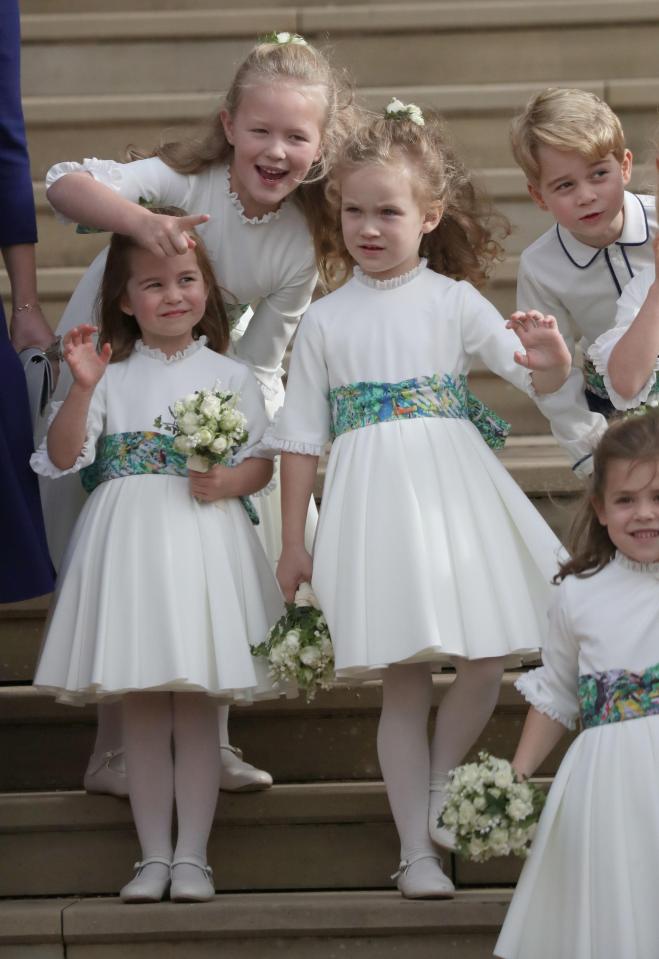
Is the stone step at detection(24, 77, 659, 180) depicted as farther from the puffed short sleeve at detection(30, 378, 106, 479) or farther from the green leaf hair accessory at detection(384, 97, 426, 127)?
the puffed short sleeve at detection(30, 378, 106, 479)

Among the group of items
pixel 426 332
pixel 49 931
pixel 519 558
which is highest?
pixel 426 332

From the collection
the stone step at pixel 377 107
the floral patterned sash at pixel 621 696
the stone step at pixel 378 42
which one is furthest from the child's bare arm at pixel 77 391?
the stone step at pixel 378 42

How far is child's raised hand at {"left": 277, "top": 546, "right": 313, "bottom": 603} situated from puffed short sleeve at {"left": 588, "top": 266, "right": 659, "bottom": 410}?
724 millimetres

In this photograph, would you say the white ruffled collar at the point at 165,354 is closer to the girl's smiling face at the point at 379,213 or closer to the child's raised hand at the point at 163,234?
the child's raised hand at the point at 163,234

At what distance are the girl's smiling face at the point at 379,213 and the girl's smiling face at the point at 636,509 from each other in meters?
0.79

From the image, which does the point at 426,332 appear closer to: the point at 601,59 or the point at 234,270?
the point at 234,270

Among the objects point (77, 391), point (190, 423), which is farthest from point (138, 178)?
point (190, 423)

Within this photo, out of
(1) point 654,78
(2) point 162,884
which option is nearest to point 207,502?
(2) point 162,884

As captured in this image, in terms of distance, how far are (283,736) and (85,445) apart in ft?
2.95

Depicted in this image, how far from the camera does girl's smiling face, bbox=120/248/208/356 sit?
11.5 feet

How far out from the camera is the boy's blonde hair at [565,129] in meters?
3.45

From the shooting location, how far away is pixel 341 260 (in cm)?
364

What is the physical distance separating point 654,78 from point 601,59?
0.21 m

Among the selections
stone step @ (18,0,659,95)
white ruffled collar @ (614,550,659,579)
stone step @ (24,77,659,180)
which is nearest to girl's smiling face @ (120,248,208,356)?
white ruffled collar @ (614,550,659,579)
